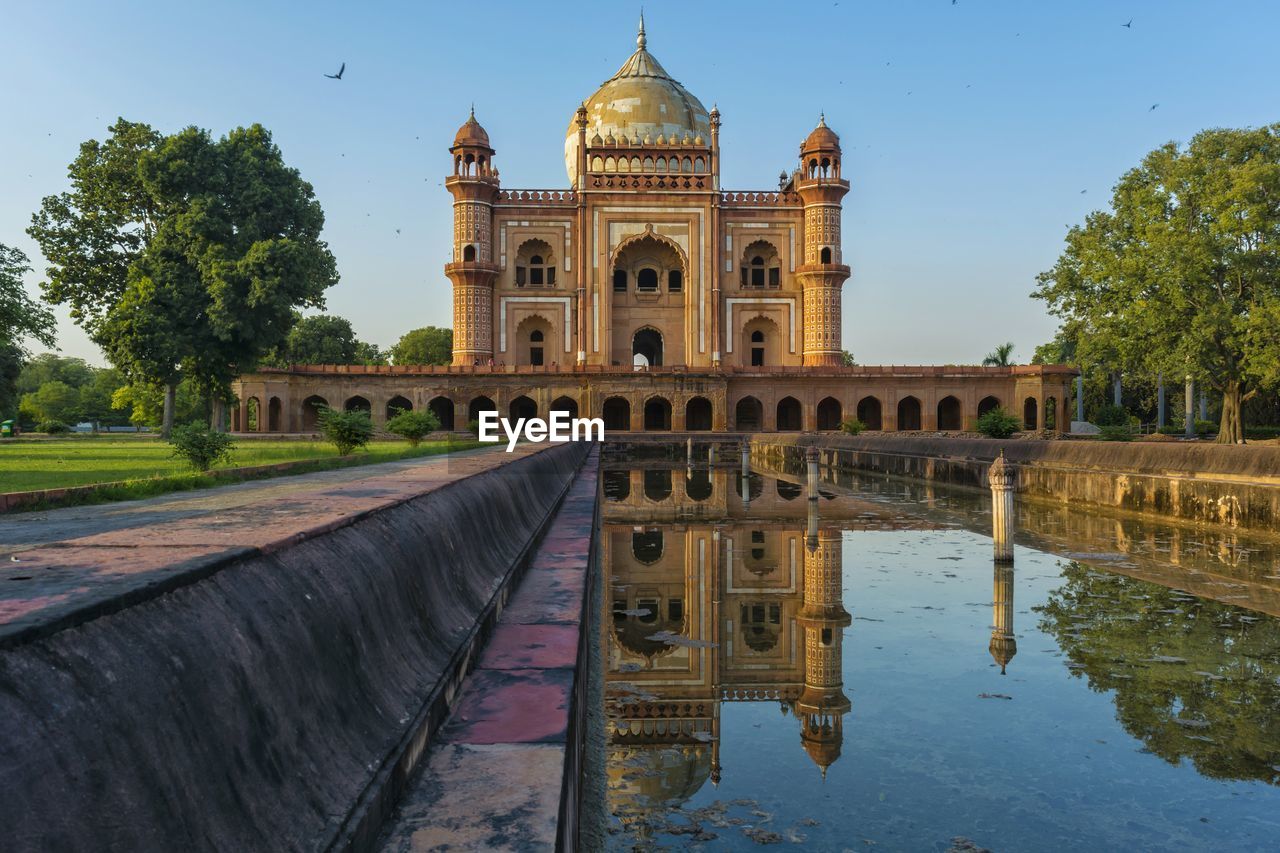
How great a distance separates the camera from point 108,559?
63.2 inches

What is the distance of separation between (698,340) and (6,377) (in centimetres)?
2426

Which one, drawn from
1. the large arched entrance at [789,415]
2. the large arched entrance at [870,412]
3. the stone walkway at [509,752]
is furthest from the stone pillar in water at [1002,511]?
the large arched entrance at [870,412]

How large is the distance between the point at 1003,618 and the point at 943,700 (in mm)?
1629

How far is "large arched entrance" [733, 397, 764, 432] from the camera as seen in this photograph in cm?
3516

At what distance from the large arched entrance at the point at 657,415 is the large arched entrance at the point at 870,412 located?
828cm

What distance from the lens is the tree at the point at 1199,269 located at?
747 inches

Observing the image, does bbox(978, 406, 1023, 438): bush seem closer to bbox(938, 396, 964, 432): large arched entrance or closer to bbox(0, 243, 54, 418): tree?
bbox(938, 396, 964, 432): large arched entrance

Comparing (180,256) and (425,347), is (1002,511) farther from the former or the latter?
(425,347)

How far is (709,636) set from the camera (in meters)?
4.47

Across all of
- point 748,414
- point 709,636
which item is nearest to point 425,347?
point 748,414

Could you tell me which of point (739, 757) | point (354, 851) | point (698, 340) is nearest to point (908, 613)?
point (739, 757)

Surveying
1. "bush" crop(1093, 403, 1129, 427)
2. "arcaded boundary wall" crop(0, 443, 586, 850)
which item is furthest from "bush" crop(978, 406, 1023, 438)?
"arcaded boundary wall" crop(0, 443, 586, 850)

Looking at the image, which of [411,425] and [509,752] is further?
[411,425]

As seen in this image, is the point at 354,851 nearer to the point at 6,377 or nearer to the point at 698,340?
the point at 6,377
